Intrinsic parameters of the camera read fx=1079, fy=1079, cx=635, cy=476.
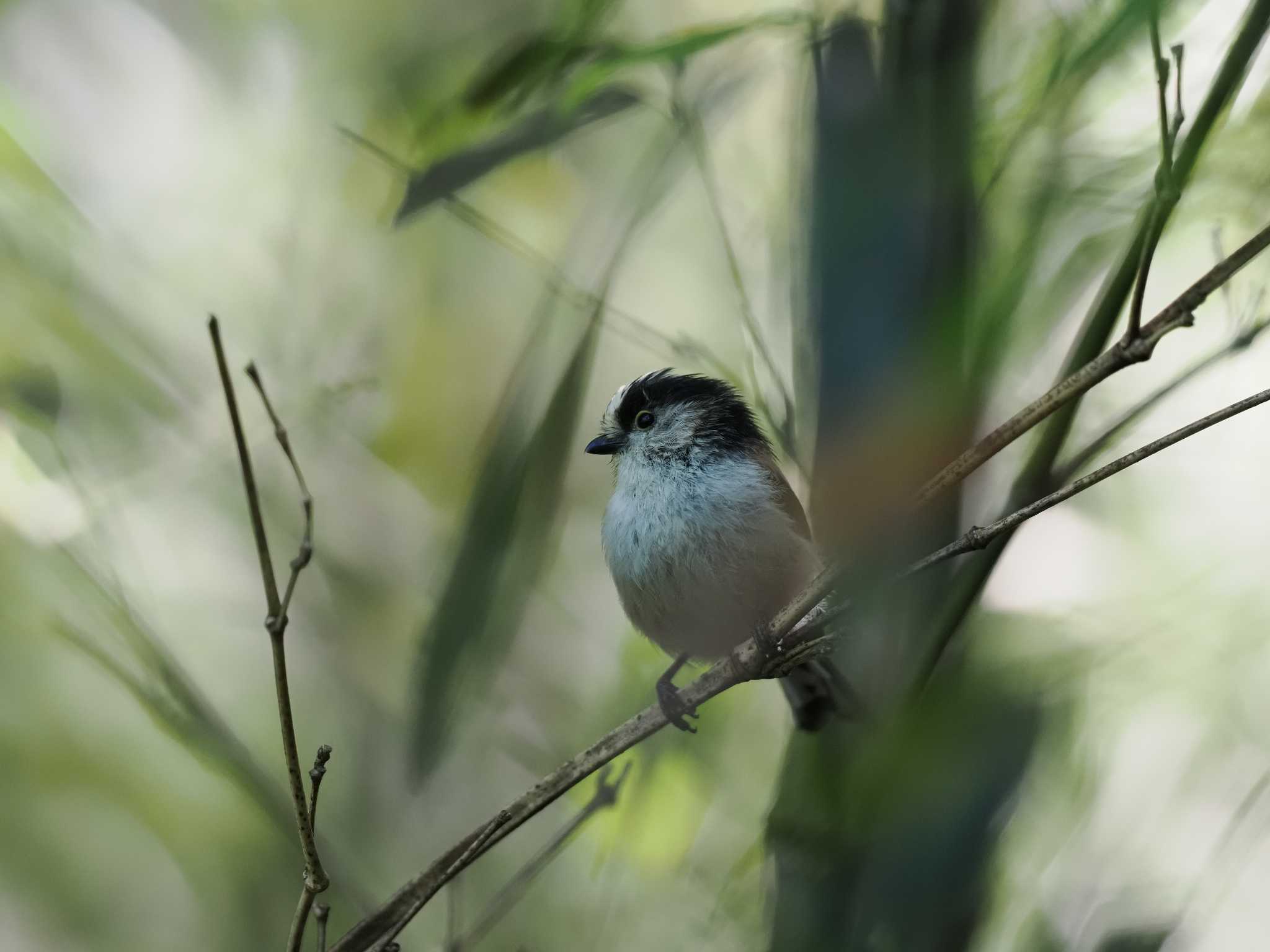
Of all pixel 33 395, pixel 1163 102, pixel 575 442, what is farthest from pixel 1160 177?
pixel 33 395

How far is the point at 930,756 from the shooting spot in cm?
102

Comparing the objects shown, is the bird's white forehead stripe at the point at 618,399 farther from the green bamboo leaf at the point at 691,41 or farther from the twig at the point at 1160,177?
the twig at the point at 1160,177

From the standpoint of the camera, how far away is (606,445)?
5.82ft

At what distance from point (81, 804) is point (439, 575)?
34.9 inches

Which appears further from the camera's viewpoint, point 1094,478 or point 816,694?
point 816,694

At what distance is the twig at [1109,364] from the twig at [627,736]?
0.17ft

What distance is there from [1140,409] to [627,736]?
0.62m

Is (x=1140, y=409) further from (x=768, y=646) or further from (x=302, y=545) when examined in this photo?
(x=302, y=545)

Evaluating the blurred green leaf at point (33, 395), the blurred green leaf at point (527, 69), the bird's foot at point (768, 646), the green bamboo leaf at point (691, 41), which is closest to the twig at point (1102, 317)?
the bird's foot at point (768, 646)

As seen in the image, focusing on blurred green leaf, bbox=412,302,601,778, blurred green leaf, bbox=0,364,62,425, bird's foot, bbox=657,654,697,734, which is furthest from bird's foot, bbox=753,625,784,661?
blurred green leaf, bbox=0,364,62,425

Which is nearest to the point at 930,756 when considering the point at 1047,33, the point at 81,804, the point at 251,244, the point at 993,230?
the point at 993,230

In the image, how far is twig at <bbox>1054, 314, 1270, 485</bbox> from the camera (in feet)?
3.43

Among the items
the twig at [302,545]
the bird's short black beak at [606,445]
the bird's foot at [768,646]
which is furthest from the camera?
the bird's short black beak at [606,445]

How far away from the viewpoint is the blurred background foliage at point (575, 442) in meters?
0.99
